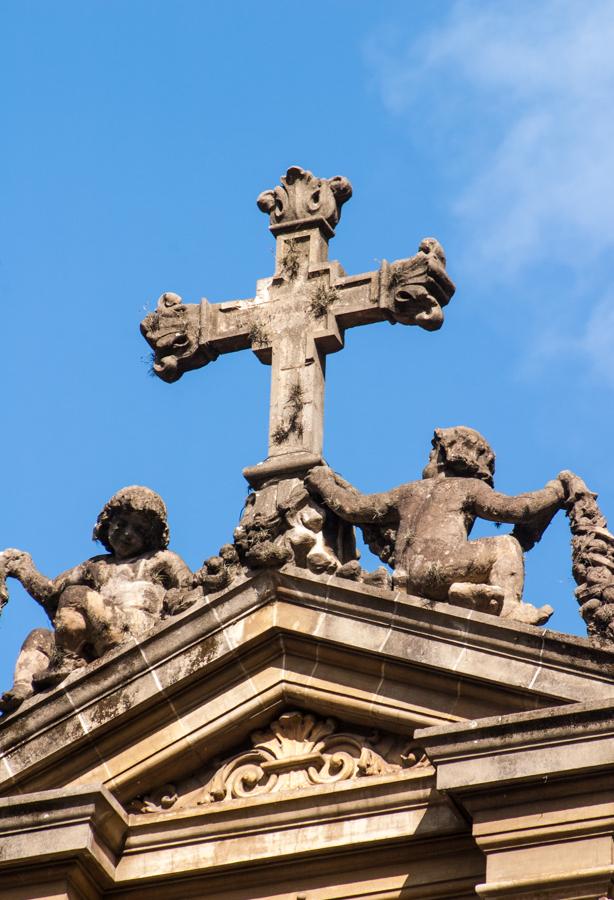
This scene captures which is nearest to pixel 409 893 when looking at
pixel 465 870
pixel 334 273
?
pixel 465 870

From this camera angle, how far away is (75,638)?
1652cm

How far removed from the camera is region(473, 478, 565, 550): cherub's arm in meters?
16.0

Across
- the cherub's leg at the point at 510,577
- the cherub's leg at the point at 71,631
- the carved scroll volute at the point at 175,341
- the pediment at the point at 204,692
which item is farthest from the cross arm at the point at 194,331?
the cherub's leg at the point at 510,577

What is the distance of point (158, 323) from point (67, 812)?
4.43 meters

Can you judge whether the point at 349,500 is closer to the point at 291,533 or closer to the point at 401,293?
the point at 291,533

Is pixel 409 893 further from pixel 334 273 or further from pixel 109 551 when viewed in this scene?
pixel 334 273

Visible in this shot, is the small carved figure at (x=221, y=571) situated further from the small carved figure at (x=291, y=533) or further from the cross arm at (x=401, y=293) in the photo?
the cross arm at (x=401, y=293)

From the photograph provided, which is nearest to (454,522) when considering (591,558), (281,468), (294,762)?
(591,558)

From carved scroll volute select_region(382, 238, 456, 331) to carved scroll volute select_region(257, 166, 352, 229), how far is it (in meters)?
0.91

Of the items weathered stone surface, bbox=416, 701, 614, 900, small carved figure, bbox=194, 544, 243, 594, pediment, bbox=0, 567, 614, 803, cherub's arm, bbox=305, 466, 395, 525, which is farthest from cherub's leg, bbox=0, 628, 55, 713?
weathered stone surface, bbox=416, 701, 614, 900

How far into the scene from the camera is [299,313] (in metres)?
17.9

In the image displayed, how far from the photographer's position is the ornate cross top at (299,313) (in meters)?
17.3

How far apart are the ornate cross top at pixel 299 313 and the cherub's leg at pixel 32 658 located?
1.72 m

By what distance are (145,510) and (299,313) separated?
1.80 m
